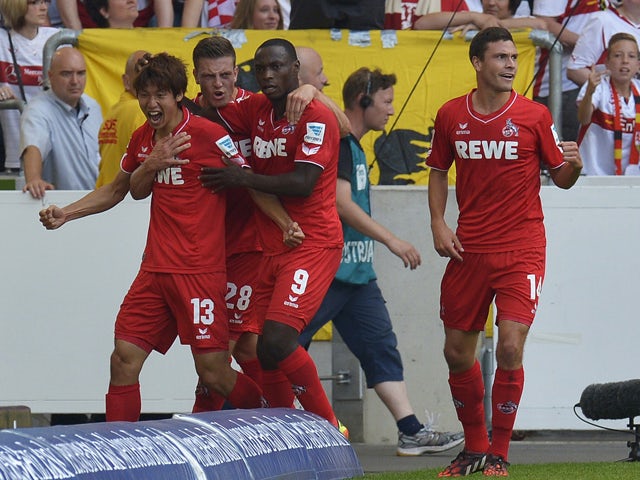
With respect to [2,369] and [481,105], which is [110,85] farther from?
[481,105]

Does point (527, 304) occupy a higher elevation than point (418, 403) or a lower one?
higher

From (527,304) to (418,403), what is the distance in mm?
2602

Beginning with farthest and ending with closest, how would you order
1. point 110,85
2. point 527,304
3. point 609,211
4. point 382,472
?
point 110,85, point 609,211, point 382,472, point 527,304

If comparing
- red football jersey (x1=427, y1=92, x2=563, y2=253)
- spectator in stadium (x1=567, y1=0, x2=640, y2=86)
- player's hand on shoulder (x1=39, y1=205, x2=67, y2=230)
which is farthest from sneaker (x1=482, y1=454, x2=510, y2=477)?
spectator in stadium (x1=567, y1=0, x2=640, y2=86)

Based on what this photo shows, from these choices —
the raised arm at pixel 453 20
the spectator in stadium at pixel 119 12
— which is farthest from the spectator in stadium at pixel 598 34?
the spectator in stadium at pixel 119 12

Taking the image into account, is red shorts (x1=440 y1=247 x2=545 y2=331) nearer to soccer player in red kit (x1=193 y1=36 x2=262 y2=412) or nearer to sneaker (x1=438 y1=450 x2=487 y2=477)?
sneaker (x1=438 y1=450 x2=487 y2=477)

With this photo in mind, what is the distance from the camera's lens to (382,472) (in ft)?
26.8

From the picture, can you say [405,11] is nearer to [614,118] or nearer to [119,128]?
[614,118]

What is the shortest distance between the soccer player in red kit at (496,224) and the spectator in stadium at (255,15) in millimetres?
3929

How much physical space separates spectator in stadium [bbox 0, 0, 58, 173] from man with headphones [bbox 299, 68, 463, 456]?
3218 mm

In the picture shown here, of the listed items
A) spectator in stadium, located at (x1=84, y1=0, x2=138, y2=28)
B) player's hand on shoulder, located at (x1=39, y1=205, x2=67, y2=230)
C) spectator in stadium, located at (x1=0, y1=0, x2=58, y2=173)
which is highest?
spectator in stadium, located at (x1=84, y1=0, x2=138, y2=28)

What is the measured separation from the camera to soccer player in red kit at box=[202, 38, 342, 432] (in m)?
7.52

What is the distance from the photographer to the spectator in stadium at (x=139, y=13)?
11.9 metres

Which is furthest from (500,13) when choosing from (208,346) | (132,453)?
(132,453)
